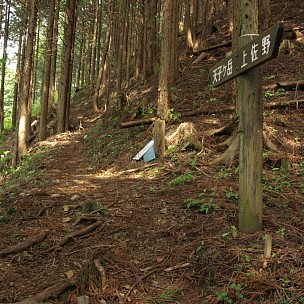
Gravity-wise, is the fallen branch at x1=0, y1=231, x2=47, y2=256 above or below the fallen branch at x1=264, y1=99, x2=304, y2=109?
below

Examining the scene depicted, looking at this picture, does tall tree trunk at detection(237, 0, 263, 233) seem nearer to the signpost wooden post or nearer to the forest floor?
the signpost wooden post

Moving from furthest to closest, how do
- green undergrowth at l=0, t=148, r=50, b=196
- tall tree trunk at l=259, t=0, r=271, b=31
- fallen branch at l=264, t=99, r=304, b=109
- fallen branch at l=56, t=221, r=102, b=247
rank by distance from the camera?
tall tree trunk at l=259, t=0, r=271, b=31, fallen branch at l=264, t=99, r=304, b=109, green undergrowth at l=0, t=148, r=50, b=196, fallen branch at l=56, t=221, r=102, b=247

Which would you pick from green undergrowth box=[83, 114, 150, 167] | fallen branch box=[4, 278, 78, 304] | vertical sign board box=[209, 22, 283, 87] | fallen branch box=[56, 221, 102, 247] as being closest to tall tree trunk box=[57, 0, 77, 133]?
green undergrowth box=[83, 114, 150, 167]

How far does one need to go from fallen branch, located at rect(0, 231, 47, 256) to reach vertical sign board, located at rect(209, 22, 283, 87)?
3.14 m

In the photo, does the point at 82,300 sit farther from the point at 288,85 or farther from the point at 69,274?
the point at 288,85

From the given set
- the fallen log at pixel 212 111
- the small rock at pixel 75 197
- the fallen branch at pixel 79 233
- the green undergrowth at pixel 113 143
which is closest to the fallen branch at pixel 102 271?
the fallen branch at pixel 79 233

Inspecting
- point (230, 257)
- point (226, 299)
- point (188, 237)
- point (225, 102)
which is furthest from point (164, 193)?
point (225, 102)

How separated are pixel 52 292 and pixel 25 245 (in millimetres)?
1237

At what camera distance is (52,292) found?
3135mm

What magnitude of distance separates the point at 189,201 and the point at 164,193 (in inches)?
31.1

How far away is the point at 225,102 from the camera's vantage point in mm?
9797

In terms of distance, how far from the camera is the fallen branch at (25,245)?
401 centimetres

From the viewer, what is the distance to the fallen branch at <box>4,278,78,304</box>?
3.03 meters

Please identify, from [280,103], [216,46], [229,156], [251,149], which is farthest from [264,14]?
[251,149]
